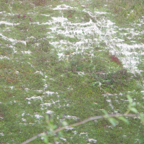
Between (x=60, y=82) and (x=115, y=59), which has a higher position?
(x=115, y=59)

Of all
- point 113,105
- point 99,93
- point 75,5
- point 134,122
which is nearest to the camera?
point 134,122

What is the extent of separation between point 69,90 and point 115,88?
344 centimetres

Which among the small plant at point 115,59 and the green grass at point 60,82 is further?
the small plant at point 115,59

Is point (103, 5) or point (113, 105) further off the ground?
point (103, 5)

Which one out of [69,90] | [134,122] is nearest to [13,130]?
[69,90]

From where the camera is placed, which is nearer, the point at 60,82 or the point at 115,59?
the point at 60,82

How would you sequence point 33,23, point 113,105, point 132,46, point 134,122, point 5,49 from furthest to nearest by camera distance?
point 33,23 → point 132,46 → point 5,49 → point 113,105 → point 134,122

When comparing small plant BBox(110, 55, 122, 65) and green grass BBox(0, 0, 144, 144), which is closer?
green grass BBox(0, 0, 144, 144)

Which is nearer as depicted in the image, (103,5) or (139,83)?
(139,83)

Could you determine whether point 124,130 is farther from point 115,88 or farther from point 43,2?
point 43,2

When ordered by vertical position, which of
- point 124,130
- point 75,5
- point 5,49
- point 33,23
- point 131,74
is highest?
point 75,5

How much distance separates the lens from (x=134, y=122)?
9.79 m

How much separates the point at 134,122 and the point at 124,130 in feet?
3.23

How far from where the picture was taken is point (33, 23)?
693 inches
